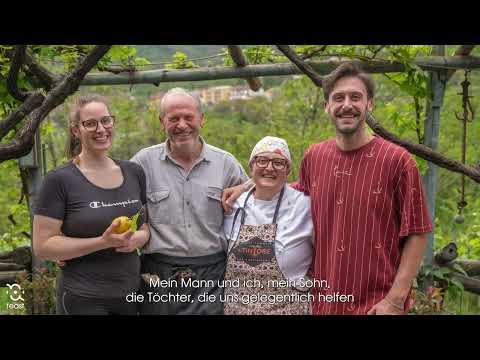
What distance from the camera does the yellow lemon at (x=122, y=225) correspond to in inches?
70.7

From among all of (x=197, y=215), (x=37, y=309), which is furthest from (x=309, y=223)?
(x=37, y=309)

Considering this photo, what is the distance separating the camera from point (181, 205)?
2.01 meters

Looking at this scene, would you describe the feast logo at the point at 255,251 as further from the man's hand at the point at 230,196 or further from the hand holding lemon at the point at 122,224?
the hand holding lemon at the point at 122,224

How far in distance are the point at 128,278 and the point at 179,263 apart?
180mm

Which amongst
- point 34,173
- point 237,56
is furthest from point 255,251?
point 34,173

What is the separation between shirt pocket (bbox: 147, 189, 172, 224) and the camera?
2.00m

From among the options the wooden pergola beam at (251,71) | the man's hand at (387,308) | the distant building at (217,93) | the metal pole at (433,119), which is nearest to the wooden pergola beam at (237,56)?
the wooden pergola beam at (251,71)

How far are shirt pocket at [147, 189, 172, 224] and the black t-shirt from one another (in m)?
0.04

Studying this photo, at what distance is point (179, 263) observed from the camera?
2.03 metres

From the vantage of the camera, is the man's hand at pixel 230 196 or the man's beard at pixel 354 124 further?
the man's hand at pixel 230 196

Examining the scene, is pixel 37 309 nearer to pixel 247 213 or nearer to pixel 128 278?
pixel 128 278

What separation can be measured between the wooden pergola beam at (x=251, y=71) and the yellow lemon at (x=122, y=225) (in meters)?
1.22

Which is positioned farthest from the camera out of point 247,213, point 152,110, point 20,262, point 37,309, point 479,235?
point 152,110

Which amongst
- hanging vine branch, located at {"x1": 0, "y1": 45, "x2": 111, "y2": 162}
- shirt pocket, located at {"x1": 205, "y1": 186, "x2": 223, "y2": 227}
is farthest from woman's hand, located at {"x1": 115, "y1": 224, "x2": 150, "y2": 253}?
hanging vine branch, located at {"x1": 0, "y1": 45, "x2": 111, "y2": 162}
